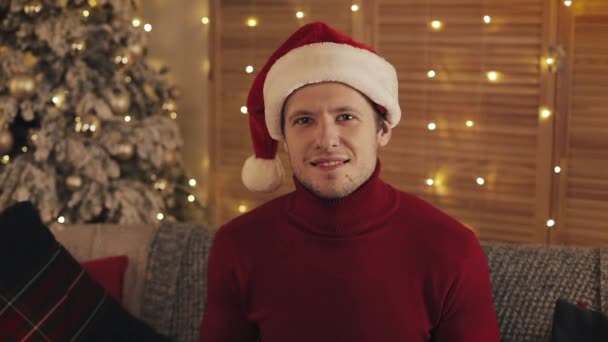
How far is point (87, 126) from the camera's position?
127 inches

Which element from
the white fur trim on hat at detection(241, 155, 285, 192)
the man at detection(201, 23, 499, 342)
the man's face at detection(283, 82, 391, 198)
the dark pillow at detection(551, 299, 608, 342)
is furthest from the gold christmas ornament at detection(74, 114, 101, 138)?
the dark pillow at detection(551, 299, 608, 342)

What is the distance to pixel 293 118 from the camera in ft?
5.31

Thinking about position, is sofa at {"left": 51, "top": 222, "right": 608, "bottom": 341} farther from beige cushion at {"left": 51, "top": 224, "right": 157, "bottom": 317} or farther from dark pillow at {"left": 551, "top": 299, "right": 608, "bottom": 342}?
dark pillow at {"left": 551, "top": 299, "right": 608, "bottom": 342}

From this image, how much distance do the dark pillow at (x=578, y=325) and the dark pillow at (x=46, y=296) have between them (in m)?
0.91

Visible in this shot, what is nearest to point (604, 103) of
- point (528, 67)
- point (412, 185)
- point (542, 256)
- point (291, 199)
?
point (528, 67)

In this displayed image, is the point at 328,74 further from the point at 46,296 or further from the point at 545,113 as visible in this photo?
the point at 545,113

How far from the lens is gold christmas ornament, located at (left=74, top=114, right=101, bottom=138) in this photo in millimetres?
3229

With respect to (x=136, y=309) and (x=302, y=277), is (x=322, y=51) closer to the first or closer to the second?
(x=302, y=277)

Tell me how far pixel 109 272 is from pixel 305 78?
0.78 m

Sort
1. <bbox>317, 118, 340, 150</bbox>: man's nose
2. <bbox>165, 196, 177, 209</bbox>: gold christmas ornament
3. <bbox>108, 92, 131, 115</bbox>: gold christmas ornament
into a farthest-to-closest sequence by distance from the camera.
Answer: <bbox>165, 196, 177, 209</bbox>: gold christmas ornament, <bbox>108, 92, 131, 115</bbox>: gold christmas ornament, <bbox>317, 118, 340, 150</bbox>: man's nose

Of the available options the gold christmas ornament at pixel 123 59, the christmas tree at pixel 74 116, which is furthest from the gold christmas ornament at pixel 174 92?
the gold christmas ornament at pixel 123 59

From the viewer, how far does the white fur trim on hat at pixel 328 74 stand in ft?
5.24

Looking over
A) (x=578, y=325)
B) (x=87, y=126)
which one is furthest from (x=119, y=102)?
(x=578, y=325)

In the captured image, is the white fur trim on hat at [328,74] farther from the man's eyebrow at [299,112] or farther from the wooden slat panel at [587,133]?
the wooden slat panel at [587,133]
